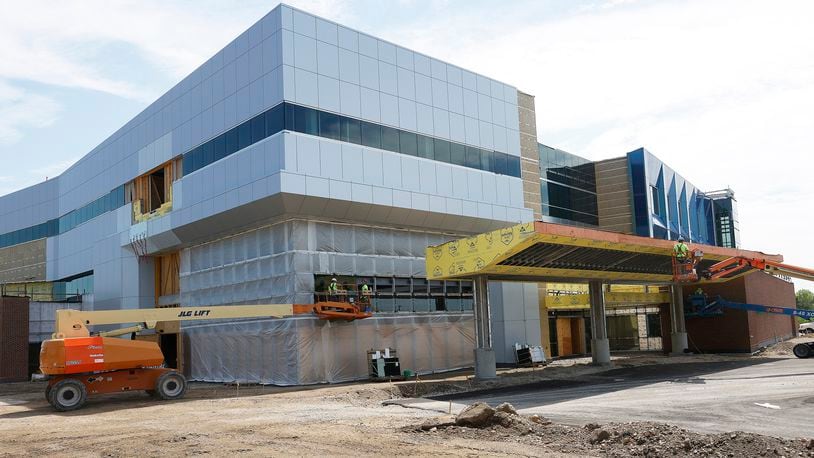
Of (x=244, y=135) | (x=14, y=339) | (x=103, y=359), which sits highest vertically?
(x=244, y=135)

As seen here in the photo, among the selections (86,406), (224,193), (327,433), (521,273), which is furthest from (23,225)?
(327,433)

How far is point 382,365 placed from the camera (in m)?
30.2

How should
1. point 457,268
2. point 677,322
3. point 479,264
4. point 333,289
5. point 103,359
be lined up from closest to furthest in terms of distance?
point 103,359 → point 479,264 → point 457,268 → point 333,289 → point 677,322

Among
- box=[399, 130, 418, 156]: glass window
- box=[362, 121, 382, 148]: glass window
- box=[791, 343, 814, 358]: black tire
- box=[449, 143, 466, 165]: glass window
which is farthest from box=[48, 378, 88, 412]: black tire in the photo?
box=[791, 343, 814, 358]: black tire

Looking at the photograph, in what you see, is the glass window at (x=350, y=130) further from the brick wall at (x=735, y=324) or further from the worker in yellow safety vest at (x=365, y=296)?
the brick wall at (x=735, y=324)

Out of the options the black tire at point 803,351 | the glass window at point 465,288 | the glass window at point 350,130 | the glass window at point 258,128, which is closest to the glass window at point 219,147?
the glass window at point 258,128

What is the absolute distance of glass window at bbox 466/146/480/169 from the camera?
36.2 m

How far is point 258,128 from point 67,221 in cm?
2772

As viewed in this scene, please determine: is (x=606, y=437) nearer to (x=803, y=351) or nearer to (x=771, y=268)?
(x=771, y=268)

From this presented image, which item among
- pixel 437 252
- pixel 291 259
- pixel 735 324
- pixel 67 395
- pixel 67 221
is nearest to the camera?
pixel 67 395

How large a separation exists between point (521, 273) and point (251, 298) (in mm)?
12562

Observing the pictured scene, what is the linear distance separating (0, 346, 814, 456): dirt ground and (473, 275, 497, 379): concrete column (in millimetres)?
3885

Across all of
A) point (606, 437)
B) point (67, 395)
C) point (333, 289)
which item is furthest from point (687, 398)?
point (67, 395)

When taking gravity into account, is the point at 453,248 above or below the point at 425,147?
below
